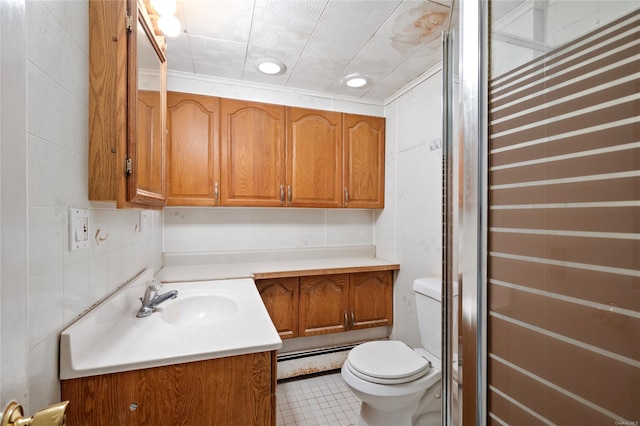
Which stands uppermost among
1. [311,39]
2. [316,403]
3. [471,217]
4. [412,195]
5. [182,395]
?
[311,39]

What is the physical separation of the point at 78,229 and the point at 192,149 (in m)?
1.24

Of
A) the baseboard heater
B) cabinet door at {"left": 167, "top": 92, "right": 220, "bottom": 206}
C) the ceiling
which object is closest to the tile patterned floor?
the baseboard heater

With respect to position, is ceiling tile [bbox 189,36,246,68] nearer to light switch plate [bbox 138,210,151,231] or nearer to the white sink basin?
light switch plate [bbox 138,210,151,231]

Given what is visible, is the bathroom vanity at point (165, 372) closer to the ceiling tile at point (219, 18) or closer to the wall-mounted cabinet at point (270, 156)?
the wall-mounted cabinet at point (270, 156)

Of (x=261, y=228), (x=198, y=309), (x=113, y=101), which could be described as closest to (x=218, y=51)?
(x=113, y=101)

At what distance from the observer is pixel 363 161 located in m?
2.37

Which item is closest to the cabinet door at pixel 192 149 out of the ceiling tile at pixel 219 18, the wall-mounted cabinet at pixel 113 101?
the ceiling tile at pixel 219 18

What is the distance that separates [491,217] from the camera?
0.51 m

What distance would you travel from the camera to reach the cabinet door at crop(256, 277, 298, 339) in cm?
197

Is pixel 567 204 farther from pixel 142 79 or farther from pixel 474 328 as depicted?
pixel 142 79

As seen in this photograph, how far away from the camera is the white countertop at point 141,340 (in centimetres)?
77

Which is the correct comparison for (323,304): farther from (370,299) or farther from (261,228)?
(261,228)

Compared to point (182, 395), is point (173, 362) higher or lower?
higher

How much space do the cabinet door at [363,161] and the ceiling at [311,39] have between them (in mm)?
334
